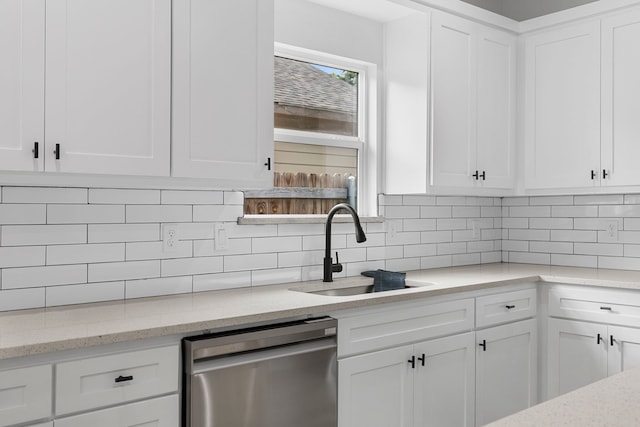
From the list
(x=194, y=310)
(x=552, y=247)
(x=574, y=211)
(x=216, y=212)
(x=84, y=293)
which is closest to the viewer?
(x=194, y=310)

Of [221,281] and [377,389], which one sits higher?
[221,281]

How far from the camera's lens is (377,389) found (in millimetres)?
2512

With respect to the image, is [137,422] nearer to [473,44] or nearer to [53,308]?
[53,308]

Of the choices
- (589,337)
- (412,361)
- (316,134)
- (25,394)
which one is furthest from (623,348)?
(25,394)

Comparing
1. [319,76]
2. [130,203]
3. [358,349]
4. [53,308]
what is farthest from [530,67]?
[53,308]

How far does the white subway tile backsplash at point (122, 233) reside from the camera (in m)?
2.37

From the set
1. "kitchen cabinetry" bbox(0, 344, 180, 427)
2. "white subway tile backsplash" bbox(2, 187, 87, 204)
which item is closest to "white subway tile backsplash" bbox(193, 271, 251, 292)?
"white subway tile backsplash" bbox(2, 187, 87, 204)

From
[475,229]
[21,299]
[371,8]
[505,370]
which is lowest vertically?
[505,370]

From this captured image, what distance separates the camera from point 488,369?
3.05 metres

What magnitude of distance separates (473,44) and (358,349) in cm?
200

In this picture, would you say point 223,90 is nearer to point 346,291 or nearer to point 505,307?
point 346,291

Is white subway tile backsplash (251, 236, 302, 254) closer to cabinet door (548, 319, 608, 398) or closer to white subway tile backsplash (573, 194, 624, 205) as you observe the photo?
cabinet door (548, 319, 608, 398)

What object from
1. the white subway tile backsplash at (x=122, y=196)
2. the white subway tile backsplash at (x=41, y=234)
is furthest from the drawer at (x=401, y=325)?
the white subway tile backsplash at (x=41, y=234)

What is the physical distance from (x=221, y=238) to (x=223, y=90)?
2.36 ft
